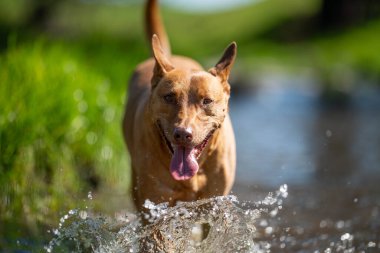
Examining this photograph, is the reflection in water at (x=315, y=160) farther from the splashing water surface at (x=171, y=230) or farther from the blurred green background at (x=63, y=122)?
the blurred green background at (x=63, y=122)

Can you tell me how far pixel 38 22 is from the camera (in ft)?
68.6

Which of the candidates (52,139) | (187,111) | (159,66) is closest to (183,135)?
(187,111)

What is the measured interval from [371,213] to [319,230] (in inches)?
28.8

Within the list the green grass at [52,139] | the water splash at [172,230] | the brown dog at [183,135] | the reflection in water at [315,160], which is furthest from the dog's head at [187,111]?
the green grass at [52,139]

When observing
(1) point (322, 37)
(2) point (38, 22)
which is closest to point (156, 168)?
(2) point (38, 22)

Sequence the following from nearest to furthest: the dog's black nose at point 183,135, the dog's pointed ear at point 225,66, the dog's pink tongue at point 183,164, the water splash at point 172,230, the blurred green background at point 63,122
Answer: the dog's black nose at point 183,135 → the dog's pink tongue at point 183,164 → the dog's pointed ear at point 225,66 → the water splash at point 172,230 → the blurred green background at point 63,122

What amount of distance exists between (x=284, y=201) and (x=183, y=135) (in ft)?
10.5

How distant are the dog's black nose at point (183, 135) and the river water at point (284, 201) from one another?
732 mm

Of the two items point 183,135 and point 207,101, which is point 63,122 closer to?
point 207,101

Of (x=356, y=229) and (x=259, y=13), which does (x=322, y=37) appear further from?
(x=356, y=229)

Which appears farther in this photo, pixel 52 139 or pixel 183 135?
pixel 52 139

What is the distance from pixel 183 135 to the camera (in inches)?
185

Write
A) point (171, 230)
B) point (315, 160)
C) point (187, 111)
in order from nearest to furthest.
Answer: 1. point (187, 111)
2. point (171, 230)
3. point (315, 160)

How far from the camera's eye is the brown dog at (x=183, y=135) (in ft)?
16.0
